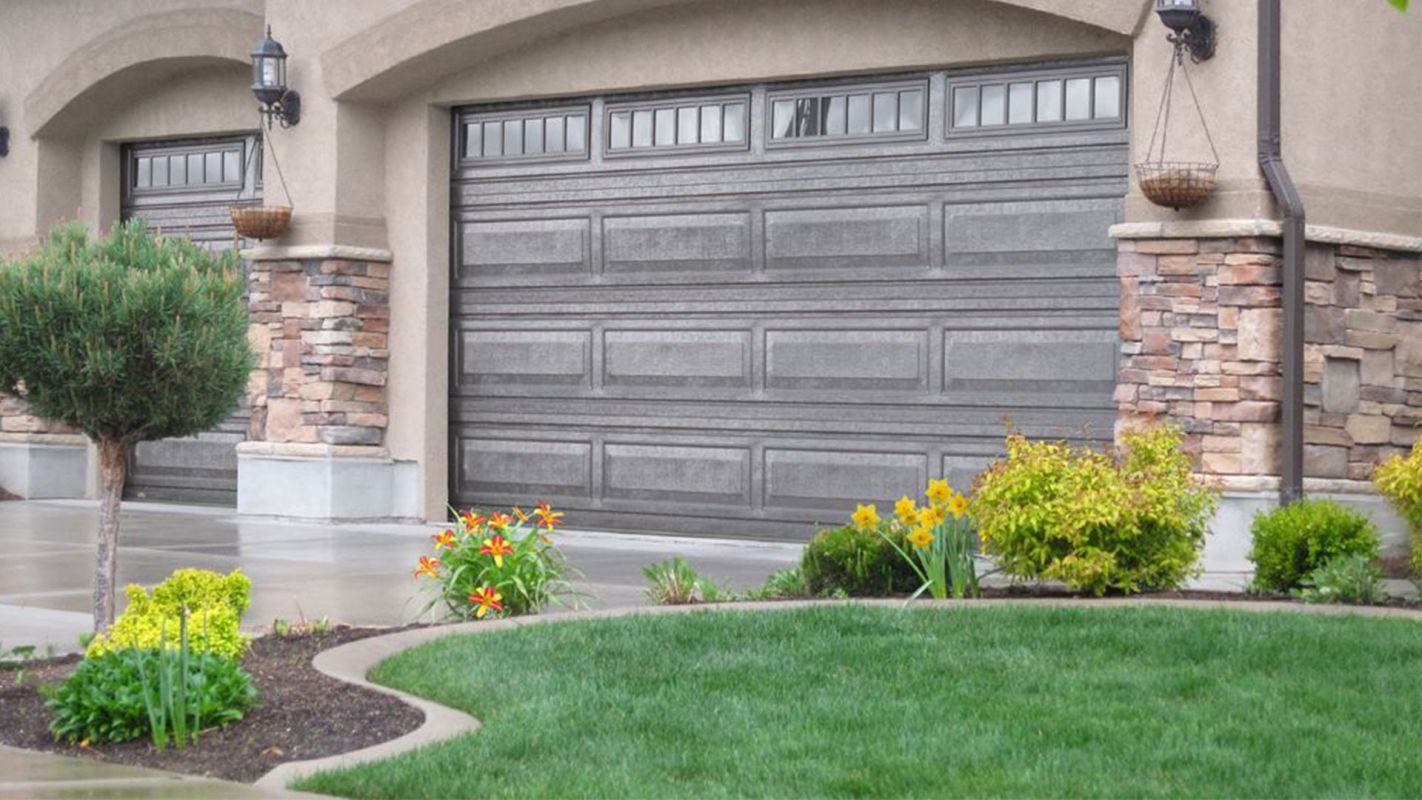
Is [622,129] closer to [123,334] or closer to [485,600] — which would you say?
[485,600]

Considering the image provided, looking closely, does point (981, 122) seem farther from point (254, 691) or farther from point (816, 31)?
point (254, 691)

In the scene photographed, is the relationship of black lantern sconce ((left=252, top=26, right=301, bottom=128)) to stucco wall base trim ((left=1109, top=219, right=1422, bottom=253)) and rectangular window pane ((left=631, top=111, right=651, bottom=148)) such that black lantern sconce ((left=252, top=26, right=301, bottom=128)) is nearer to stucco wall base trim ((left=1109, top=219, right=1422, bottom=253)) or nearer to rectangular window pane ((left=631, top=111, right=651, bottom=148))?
rectangular window pane ((left=631, top=111, right=651, bottom=148))

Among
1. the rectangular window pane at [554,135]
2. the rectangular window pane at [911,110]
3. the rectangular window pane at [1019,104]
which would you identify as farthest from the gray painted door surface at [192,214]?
the rectangular window pane at [1019,104]

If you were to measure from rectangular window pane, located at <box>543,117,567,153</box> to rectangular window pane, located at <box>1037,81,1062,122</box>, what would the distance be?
15.4 ft

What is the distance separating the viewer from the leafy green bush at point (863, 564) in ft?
36.9

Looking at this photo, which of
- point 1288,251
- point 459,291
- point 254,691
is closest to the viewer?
point 254,691

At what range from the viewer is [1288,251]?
1378 cm

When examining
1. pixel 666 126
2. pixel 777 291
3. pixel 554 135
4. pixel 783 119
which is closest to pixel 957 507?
pixel 777 291

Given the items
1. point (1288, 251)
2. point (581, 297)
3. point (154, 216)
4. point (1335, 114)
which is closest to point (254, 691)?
point (1288, 251)

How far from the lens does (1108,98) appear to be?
15.3m

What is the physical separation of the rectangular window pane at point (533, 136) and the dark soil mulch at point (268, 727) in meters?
10.1

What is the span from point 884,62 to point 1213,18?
117 inches

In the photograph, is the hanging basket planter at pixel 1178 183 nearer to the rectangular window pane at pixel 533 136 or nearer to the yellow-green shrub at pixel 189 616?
the rectangular window pane at pixel 533 136

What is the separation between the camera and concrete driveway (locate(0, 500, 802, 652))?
39.2ft
